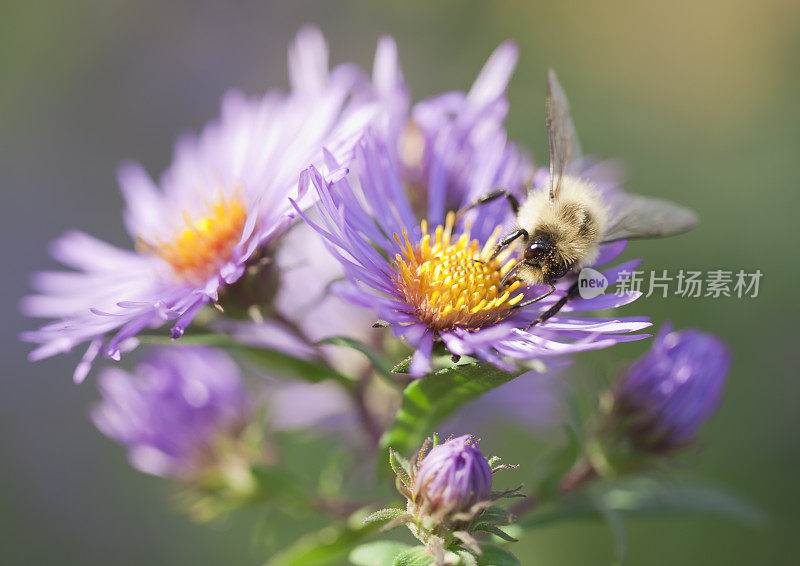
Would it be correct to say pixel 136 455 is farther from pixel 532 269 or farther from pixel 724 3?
pixel 724 3

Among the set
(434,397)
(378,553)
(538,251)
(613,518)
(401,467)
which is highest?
(538,251)

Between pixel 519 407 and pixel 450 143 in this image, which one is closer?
pixel 450 143

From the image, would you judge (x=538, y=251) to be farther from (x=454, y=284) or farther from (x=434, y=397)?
(x=434, y=397)

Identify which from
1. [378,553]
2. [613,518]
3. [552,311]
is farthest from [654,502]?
[378,553]

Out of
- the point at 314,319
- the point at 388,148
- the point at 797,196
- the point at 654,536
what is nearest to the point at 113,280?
the point at 314,319

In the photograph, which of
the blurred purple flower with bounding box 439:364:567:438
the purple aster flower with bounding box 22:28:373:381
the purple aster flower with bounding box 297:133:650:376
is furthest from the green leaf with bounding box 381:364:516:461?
the blurred purple flower with bounding box 439:364:567:438

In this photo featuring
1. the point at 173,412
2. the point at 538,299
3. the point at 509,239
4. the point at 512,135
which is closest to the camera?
the point at 538,299

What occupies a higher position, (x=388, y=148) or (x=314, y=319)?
(x=388, y=148)
